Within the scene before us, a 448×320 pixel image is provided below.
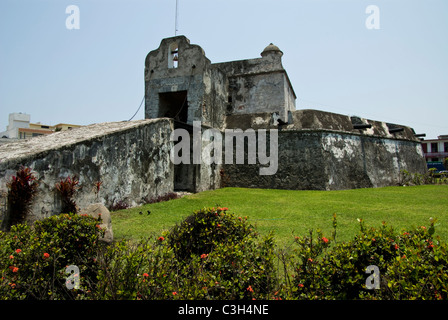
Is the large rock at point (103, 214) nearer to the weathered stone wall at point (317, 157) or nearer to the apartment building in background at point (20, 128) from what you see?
the weathered stone wall at point (317, 157)

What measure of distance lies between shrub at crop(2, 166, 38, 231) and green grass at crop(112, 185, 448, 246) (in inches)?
66.3

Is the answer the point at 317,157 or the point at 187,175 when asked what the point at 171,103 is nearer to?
the point at 187,175

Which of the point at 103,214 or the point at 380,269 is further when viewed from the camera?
the point at 103,214

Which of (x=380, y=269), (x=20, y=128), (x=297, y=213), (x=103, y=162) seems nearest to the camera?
(x=380, y=269)

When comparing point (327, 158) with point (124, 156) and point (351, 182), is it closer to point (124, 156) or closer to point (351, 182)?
point (351, 182)

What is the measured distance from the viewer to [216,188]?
1292 centimetres

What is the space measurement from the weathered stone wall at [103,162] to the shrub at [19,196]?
0.13 metres

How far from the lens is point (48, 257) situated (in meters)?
2.86

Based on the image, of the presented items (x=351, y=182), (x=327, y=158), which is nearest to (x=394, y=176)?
(x=351, y=182)

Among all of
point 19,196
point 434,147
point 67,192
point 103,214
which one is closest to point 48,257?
point 103,214

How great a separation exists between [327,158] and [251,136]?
10.8 feet

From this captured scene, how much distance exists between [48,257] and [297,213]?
5.71 meters

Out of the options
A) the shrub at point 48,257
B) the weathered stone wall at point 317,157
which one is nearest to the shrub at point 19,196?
the shrub at point 48,257

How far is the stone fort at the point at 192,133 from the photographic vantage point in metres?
7.24
